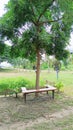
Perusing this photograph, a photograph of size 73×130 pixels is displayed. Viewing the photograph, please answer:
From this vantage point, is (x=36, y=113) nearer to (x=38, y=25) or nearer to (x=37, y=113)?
(x=37, y=113)

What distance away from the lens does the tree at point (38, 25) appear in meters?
6.72

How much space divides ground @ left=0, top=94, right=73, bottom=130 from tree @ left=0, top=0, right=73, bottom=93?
1872mm

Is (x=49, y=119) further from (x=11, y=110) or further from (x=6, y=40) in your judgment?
(x=6, y=40)

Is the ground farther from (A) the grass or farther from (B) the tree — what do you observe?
(B) the tree

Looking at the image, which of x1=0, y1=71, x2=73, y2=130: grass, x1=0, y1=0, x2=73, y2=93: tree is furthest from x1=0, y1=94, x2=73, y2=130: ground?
x1=0, y1=0, x2=73, y2=93: tree

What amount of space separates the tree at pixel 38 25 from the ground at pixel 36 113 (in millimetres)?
1872

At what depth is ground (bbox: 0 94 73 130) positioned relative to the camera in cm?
437

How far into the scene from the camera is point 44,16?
761cm

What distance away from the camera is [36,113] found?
532cm

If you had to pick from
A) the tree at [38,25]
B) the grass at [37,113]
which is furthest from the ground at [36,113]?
the tree at [38,25]

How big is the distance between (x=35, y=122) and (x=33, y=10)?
4064mm

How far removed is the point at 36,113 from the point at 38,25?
345 centimetres

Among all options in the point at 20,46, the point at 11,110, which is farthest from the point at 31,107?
the point at 20,46

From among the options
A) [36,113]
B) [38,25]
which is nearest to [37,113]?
[36,113]
